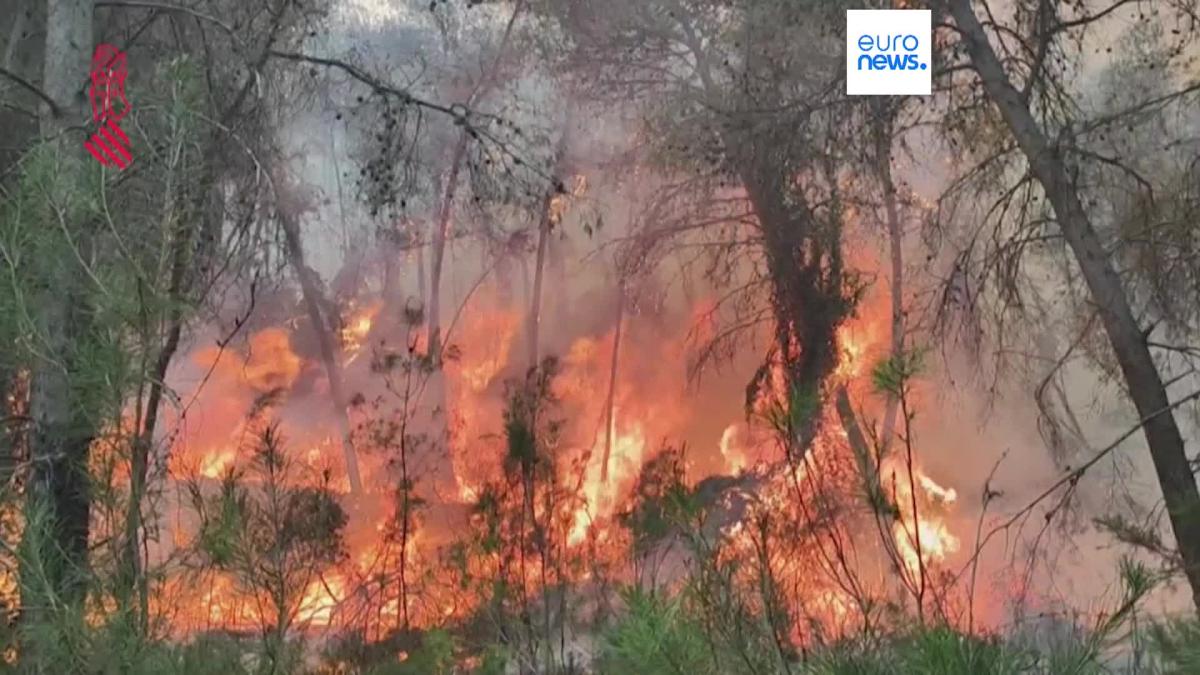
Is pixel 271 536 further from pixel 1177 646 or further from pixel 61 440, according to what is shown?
pixel 1177 646

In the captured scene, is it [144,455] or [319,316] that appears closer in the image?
[144,455]

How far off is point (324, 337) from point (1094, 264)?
1.93 m

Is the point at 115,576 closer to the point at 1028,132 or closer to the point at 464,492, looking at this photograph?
the point at 464,492

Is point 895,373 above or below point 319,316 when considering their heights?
below

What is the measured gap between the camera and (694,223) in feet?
9.07

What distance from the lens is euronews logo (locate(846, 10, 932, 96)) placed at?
2.70 meters

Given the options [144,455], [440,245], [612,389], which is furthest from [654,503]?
[144,455]

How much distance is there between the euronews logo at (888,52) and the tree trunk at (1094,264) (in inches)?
4.0

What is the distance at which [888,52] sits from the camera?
2.74m

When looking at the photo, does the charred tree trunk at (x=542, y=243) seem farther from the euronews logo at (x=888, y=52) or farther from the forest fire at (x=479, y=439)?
the euronews logo at (x=888, y=52)

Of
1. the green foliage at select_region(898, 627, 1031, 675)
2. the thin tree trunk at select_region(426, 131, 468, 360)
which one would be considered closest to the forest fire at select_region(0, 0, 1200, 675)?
the thin tree trunk at select_region(426, 131, 468, 360)

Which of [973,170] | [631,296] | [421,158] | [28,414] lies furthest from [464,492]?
[973,170]

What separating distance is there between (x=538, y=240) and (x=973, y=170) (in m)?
1.13

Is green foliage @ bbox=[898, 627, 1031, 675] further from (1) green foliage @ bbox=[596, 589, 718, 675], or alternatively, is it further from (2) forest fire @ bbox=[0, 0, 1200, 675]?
(2) forest fire @ bbox=[0, 0, 1200, 675]
